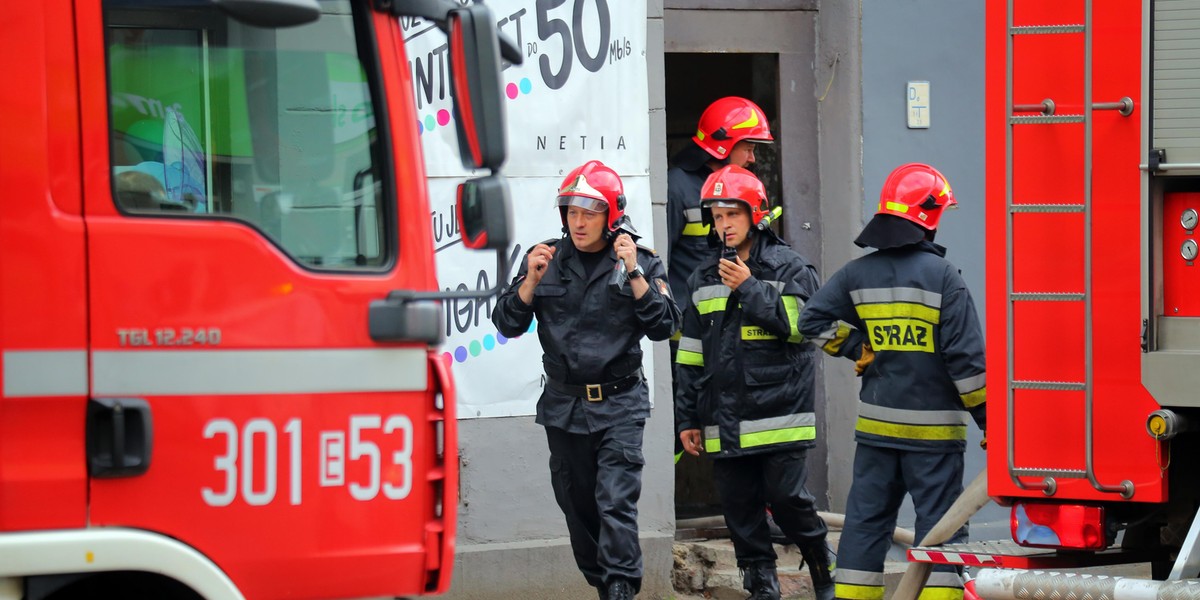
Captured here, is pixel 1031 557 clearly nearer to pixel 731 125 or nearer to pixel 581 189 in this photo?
pixel 581 189

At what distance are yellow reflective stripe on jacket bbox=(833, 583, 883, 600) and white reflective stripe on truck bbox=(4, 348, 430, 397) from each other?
2.80 m

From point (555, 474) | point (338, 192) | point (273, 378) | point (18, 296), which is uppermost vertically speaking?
point (338, 192)

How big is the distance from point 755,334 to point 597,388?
85cm

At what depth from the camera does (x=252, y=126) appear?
351 cm


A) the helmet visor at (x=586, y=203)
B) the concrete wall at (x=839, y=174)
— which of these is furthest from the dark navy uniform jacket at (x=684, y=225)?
the helmet visor at (x=586, y=203)

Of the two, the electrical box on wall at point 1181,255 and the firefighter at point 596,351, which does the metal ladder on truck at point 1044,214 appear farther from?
the firefighter at point 596,351

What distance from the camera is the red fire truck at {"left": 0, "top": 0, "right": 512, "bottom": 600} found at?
3.28 metres

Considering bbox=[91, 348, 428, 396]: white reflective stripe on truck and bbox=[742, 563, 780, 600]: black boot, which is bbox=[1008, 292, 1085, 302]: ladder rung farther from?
bbox=[742, 563, 780, 600]: black boot

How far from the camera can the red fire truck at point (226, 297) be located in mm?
3275

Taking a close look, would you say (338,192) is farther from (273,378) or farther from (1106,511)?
(1106,511)

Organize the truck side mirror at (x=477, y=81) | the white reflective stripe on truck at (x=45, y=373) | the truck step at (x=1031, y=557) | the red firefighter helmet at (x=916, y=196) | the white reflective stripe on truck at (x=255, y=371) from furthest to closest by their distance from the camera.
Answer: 1. the red firefighter helmet at (x=916, y=196)
2. the truck step at (x=1031, y=557)
3. the truck side mirror at (x=477, y=81)
4. the white reflective stripe on truck at (x=255, y=371)
5. the white reflective stripe on truck at (x=45, y=373)

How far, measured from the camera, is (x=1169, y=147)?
4160 millimetres

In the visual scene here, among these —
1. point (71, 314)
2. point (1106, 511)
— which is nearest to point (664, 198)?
point (1106, 511)

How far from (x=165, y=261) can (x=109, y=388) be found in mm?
306
